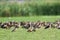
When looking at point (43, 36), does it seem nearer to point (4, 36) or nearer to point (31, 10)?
point (4, 36)

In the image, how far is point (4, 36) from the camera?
189 inches

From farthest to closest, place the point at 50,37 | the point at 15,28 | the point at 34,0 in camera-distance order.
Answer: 1. the point at 34,0
2. the point at 15,28
3. the point at 50,37

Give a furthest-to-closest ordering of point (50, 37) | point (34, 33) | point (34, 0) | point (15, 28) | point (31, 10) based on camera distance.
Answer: point (34, 0)
point (31, 10)
point (15, 28)
point (34, 33)
point (50, 37)

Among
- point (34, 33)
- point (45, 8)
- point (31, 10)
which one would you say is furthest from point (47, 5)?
point (34, 33)

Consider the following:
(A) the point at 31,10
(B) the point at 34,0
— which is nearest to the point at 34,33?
(A) the point at 31,10

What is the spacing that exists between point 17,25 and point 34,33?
904mm

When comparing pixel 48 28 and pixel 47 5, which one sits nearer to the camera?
pixel 48 28

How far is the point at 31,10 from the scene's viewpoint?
9875 mm

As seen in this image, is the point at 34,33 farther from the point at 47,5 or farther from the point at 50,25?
the point at 47,5

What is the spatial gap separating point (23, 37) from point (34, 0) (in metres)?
6.87

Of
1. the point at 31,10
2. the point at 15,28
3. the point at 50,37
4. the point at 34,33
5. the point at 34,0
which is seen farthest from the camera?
the point at 34,0

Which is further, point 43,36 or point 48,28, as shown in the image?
point 48,28

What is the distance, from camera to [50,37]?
15.2 ft

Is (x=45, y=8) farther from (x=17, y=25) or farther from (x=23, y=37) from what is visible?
(x=23, y=37)
